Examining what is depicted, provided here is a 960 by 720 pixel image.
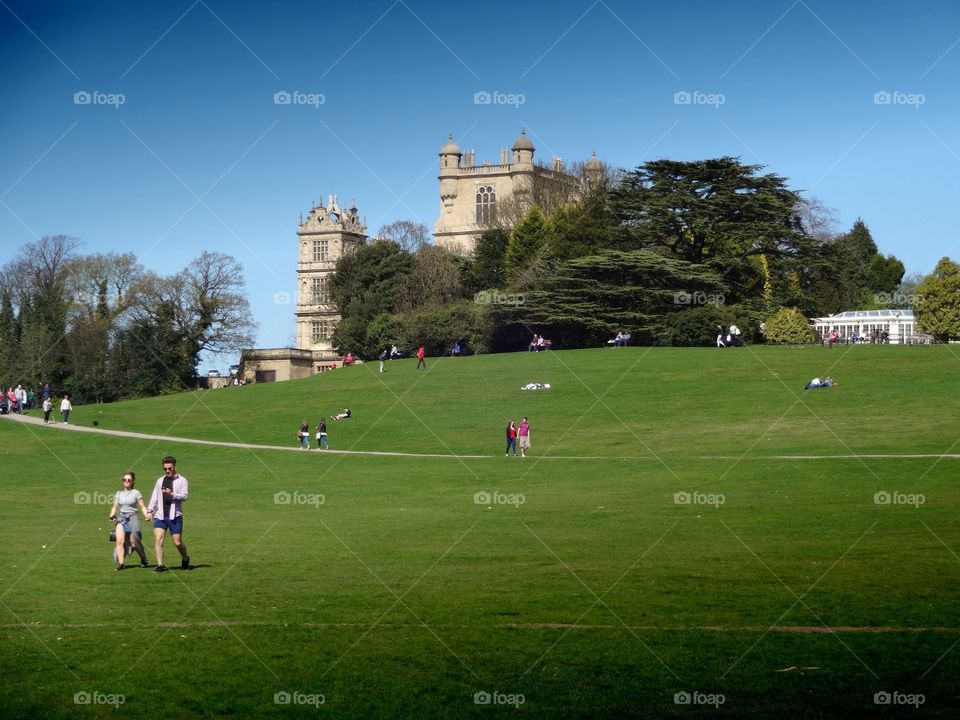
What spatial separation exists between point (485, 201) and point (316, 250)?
23.7 m

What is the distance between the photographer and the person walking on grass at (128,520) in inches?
794

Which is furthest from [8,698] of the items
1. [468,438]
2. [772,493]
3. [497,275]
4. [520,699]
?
[497,275]

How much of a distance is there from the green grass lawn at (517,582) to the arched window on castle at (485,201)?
288 feet

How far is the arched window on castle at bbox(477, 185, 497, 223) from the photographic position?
5300 inches

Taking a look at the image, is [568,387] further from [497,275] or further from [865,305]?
[865,305]

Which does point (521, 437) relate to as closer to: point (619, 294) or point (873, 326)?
point (619, 294)

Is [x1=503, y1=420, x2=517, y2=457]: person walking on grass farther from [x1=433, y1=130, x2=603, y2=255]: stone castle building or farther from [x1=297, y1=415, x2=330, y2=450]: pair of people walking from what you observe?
[x1=433, y1=130, x2=603, y2=255]: stone castle building

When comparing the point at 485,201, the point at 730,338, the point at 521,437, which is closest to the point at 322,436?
the point at 521,437

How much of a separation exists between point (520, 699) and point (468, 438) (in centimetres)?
3743

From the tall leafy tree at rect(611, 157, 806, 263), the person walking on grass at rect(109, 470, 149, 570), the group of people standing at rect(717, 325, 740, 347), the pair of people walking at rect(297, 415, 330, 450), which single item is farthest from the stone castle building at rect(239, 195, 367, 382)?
the person walking on grass at rect(109, 470, 149, 570)

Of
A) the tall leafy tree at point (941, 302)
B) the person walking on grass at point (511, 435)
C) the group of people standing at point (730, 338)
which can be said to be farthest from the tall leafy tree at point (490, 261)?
the person walking on grass at point (511, 435)

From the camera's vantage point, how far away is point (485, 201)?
136 metres

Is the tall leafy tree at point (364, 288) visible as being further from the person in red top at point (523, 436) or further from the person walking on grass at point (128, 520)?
the person walking on grass at point (128, 520)

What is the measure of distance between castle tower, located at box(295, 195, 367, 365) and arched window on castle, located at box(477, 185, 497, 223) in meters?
16.0
